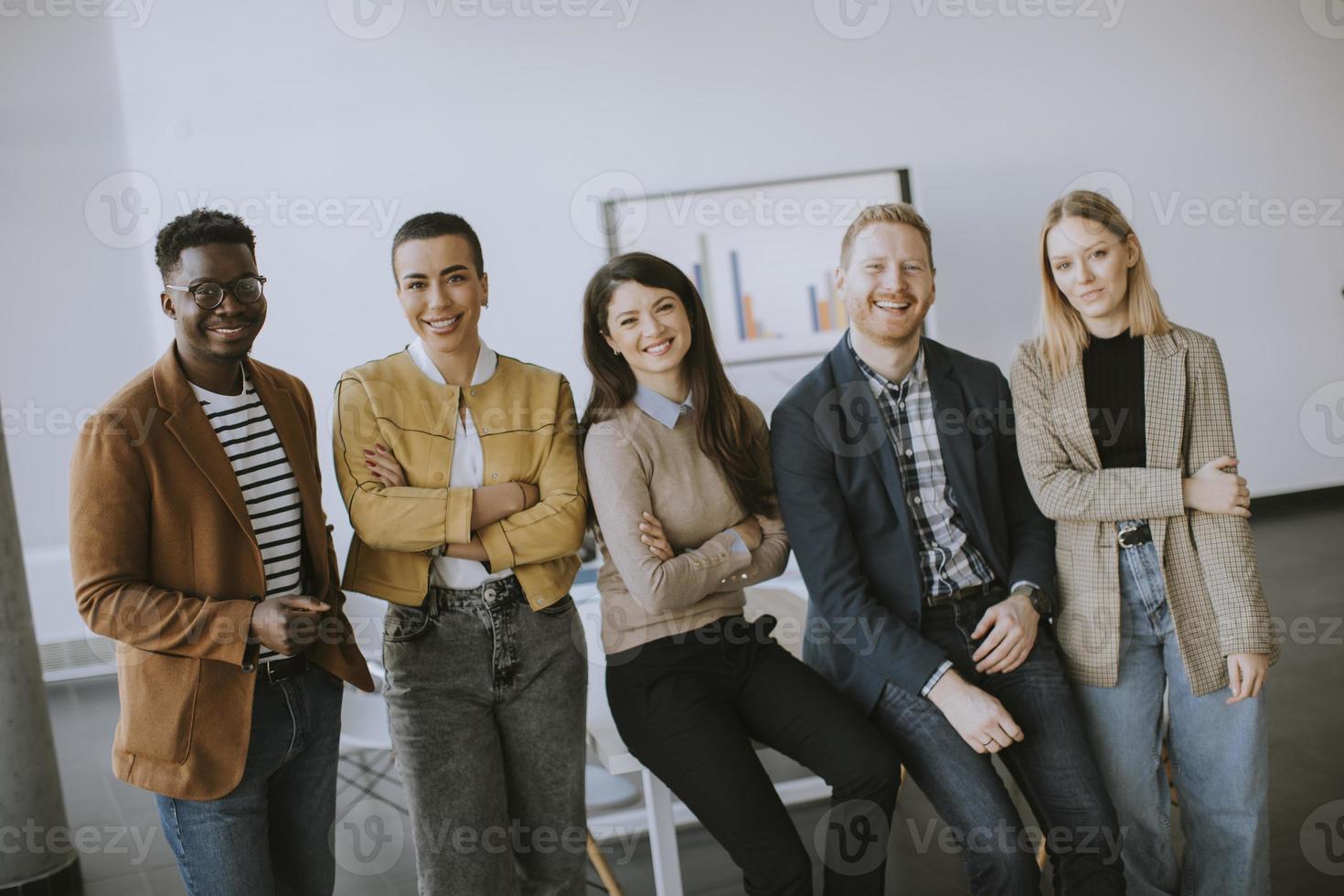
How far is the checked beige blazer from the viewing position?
225 centimetres

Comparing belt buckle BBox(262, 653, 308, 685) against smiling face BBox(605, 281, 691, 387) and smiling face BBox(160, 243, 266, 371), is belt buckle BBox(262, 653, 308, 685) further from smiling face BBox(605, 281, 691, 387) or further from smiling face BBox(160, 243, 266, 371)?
smiling face BBox(605, 281, 691, 387)

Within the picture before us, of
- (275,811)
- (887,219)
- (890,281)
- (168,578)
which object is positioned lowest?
(275,811)

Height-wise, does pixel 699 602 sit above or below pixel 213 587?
below

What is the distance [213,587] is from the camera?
185 cm

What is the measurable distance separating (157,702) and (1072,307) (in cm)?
212

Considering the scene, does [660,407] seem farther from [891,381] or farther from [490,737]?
[490,737]

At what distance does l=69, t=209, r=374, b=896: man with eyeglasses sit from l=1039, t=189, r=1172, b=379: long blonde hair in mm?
1707

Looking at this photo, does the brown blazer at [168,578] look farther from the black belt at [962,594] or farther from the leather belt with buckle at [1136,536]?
the leather belt with buckle at [1136,536]

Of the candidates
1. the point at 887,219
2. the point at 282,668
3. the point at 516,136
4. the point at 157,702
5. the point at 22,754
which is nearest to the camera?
the point at 157,702

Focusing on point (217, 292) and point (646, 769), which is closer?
point (217, 292)

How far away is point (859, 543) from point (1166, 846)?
951 mm

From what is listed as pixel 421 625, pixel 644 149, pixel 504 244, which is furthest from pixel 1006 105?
pixel 421 625

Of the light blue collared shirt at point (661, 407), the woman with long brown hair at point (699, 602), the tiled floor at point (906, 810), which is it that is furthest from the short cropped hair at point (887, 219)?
the tiled floor at point (906, 810)

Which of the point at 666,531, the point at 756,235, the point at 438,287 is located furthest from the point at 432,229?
the point at 756,235
